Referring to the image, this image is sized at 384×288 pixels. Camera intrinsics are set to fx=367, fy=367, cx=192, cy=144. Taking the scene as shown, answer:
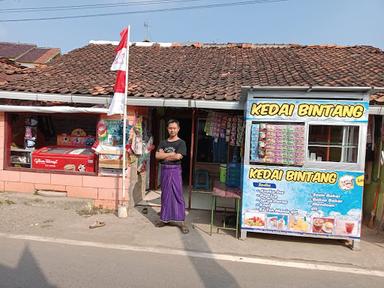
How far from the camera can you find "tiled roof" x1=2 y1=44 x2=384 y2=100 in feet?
25.2

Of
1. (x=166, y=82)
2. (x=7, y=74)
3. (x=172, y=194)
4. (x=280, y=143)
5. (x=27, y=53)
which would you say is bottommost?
(x=172, y=194)

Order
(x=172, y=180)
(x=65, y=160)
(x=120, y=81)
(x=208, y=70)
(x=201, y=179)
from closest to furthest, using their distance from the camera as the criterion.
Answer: (x=172, y=180)
(x=120, y=81)
(x=65, y=160)
(x=208, y=70)
(x=201, y=179)

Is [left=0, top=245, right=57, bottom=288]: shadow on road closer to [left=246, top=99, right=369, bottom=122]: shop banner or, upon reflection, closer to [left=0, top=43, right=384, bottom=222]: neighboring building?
[left=0, top=43, right=384, bottom=222]: neighboring building

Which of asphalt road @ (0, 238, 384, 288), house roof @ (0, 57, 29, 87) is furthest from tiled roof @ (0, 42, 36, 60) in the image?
asphalt road @ (0, 238, 384, 288)

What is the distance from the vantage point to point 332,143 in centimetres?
573

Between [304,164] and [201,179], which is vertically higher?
[304,164]

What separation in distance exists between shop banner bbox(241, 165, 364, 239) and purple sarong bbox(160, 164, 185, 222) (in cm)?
115

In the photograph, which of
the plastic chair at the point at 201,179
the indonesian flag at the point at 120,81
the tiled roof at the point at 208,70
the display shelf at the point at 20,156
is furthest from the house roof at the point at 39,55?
the indonesian flag at the point at 120,81

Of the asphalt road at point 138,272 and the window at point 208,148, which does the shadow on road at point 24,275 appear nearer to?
the asphalt road at point 138,272

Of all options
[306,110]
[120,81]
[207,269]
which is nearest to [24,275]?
[207,269]

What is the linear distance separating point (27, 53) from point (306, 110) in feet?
106

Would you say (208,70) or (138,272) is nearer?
(138,272)

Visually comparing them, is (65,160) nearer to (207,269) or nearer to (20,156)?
(20,156)

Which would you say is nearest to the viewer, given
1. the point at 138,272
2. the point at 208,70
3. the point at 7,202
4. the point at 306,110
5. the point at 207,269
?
the point at 138,272
